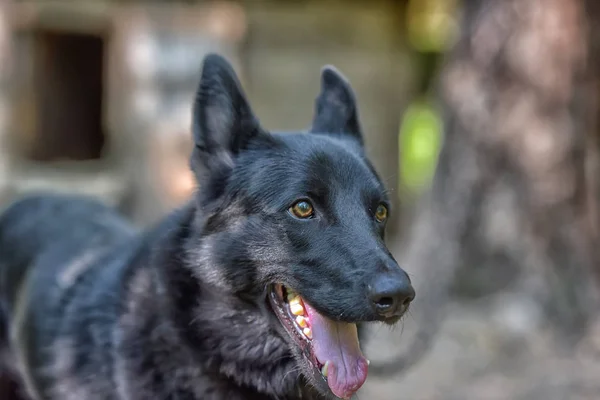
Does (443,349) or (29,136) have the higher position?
(29,136)

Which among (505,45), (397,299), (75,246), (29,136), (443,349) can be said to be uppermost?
(505,45)

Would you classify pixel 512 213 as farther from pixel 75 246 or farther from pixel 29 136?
pixel 29 136

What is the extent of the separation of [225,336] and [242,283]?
23 cm

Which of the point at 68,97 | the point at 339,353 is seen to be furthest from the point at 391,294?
the point at 68,97


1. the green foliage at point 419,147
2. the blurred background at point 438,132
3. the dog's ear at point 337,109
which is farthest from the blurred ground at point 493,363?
the green foliage at point 419,147

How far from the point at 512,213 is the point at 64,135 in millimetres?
4843

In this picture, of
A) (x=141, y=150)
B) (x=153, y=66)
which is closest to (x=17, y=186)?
(x=141, y=150)

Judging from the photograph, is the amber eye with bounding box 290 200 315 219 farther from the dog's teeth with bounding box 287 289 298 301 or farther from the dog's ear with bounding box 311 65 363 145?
the dog's ear with bounding box 311 65 363 145

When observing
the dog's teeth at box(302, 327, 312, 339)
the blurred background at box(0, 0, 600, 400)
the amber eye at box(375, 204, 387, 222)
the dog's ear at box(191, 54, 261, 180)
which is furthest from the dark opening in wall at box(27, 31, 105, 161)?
the dog's teeth at box(302, 327, 312, 339)

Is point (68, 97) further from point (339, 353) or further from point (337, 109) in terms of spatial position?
point (339, 353)

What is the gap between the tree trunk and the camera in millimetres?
5484

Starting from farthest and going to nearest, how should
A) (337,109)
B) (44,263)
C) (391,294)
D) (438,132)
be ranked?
(438,132) → (44,263) → (337,109) → (391,294)

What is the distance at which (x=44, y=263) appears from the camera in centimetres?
358

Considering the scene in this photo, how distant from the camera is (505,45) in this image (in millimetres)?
5621
